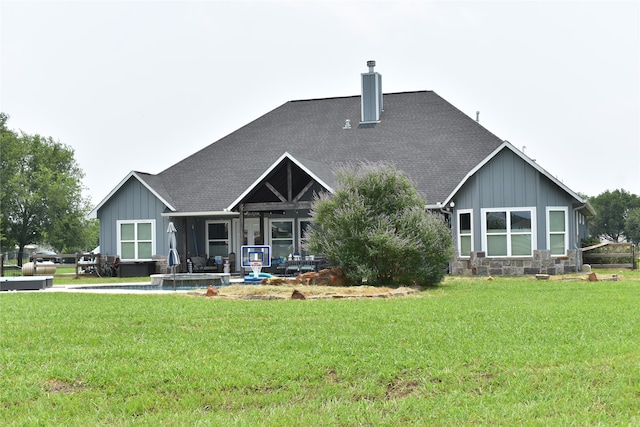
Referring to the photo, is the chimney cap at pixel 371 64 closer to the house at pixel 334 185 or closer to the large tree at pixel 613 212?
the house at pixel 334 185

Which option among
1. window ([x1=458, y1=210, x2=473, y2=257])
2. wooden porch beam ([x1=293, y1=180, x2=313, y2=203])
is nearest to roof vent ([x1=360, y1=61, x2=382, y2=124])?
wooden porch beam ([x1=293, y1=180, x2=313, y2=203])

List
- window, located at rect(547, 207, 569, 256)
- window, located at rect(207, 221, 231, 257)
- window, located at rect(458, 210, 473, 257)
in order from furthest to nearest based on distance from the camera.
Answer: window, located at rect(207, 221, 231, 257) → window, located at rect(458, 210, 473, 257) → window, located at rect(547, 207, 569, 256)

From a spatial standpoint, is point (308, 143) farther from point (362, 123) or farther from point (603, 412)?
point (603, 412)

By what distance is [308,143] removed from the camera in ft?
107

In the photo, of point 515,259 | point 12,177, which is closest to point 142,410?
A: point 515,259

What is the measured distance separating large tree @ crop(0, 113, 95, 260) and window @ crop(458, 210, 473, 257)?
39.1 metres

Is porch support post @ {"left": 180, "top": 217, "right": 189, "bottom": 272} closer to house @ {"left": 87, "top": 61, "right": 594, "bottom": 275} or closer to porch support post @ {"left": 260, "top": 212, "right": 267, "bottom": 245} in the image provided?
house @ {"left": 87, "top": 61, "right": 594, "bottom": 275}

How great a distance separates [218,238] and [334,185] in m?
6.93

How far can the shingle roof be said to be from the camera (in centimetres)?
2970

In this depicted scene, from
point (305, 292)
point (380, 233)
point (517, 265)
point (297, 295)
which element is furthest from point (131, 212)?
point (297, 295)

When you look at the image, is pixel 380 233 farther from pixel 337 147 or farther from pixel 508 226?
pixel 337 147

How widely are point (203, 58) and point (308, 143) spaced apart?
379 inches

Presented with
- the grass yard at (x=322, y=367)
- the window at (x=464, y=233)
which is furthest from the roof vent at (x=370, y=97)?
the grass yard at (x=322, y=367)

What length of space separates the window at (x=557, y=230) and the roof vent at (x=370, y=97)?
1026 cm
